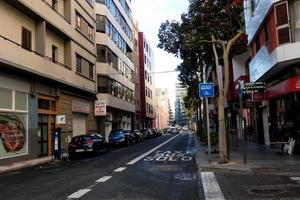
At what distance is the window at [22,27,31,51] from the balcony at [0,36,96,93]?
518mm

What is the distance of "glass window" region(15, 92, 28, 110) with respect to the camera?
1024 inches

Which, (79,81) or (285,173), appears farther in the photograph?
(79,81)

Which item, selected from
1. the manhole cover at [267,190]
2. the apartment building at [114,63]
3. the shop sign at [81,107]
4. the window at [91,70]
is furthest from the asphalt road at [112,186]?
the apartment building at [114,63]

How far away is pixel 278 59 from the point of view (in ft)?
66.7

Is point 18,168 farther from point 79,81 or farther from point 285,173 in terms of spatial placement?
point 79,81

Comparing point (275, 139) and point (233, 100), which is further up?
point (233, 100)

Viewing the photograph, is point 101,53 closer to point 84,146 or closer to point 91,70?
point 91,70

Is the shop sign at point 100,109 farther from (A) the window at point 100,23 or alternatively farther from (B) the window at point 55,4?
(B) the window at point 55,4

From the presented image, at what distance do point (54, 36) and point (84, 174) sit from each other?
19844 millimetres

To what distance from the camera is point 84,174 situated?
16.0 m

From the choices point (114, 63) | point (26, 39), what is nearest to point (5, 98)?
point (26, 39)

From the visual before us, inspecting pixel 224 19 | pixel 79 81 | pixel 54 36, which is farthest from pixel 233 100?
pixel 224 19

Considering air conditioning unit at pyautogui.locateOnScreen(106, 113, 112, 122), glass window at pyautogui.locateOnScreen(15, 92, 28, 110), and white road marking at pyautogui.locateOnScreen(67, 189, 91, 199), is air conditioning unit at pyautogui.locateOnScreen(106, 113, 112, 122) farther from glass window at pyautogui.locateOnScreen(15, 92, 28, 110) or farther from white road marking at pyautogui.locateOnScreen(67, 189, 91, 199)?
white road marking at pyautogui.locateOnScreen(67, 189, 91, 199)

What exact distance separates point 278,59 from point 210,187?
413 inches
